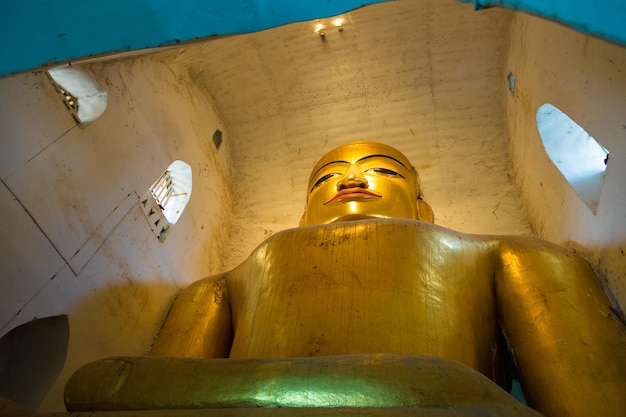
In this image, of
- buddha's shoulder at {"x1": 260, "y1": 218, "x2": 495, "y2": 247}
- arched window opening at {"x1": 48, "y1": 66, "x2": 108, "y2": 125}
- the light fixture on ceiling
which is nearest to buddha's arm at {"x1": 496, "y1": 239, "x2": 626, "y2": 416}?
buddha's shoulder at {"x1": 260, "y1": 218, "x2": 495, "y2": 247}

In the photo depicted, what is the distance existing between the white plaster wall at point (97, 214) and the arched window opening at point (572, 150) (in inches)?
100.0

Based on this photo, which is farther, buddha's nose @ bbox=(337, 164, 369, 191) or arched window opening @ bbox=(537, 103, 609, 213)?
buddha's nose @ bbox=(337, 164, 369, 191)

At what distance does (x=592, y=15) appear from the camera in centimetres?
119

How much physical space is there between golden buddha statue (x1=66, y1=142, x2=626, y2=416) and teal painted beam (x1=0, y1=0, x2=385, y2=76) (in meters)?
0.98

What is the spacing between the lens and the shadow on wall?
7.70 feet

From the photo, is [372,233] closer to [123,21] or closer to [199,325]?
[199,325]

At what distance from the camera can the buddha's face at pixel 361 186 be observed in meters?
3.01

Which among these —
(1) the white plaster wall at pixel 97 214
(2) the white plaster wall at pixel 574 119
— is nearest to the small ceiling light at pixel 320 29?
(1) the white plaster wall at pixel 97 214

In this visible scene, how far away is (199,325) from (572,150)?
2.45 metres

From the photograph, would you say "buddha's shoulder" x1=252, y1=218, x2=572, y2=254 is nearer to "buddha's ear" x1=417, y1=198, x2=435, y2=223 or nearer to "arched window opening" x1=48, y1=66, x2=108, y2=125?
"buddha's ear" x1=417, y1=198, x2=435, y2=223

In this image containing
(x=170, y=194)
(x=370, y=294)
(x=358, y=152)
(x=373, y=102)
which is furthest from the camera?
(x=373, y=102)

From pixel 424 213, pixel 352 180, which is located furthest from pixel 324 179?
pixel 424 213

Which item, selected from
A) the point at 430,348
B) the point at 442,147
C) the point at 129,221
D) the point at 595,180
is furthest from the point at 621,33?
the point at 442,147

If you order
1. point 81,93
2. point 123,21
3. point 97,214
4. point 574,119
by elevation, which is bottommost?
point 574,119
